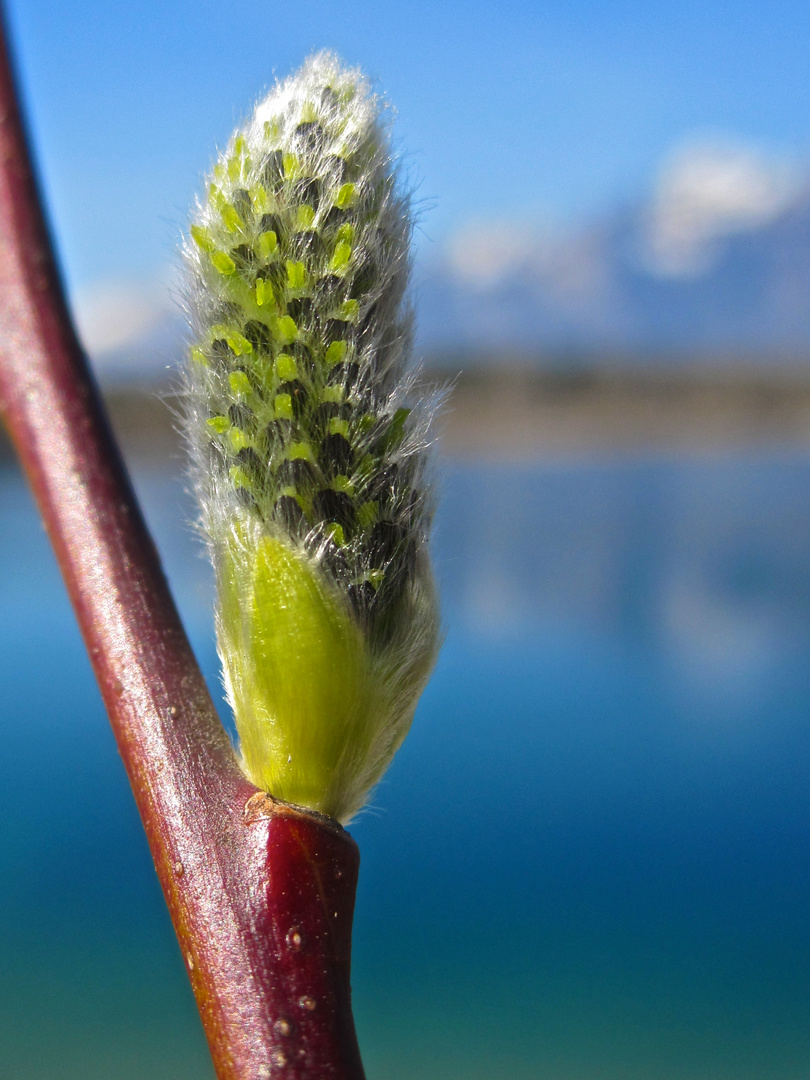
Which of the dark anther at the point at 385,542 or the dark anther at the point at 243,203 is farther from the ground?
the dark anther at the point at 243,203

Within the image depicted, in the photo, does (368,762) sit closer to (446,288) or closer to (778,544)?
(778,544)

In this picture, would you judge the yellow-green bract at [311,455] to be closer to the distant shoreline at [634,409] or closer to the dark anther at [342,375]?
the dark anther at [342,375]

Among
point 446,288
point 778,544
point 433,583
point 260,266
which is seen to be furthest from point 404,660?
point 446,288

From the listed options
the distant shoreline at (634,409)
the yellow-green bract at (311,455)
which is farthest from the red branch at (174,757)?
the distant shoreline at (634,409)

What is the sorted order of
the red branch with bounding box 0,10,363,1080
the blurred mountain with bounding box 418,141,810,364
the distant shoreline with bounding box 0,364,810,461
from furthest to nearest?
the blurred mountain with bounding box 418,141,810,364, the distant shoreline with bounding box 0,364,810,461, the red branch with bounding box 0,10,363,1080

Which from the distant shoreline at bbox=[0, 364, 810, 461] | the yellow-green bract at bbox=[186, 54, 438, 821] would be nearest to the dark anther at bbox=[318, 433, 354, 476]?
the yellow-green bract at bbox=[186, 54, 438, 821]

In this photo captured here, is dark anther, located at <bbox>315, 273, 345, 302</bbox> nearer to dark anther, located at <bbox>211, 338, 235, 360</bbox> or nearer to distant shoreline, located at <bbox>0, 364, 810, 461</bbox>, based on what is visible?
dark anther, located at <bbox>211, 338, 235, 360</bbox>
